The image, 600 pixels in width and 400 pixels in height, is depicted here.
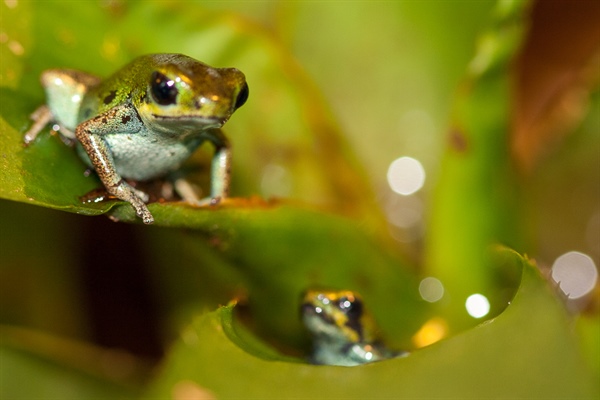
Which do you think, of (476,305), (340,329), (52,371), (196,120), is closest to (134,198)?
(196,120)

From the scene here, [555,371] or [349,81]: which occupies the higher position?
[349,81]

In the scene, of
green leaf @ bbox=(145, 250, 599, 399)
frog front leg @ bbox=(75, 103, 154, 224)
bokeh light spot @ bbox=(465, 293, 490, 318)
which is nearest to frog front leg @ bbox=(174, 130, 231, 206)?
frog front leg @ bbox=(75, 103, 154, 224)

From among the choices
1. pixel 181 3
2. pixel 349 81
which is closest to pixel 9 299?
pixel 181 3

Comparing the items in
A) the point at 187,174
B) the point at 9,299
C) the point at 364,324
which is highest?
the point at 187,174

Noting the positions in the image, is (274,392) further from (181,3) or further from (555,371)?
(181,3)

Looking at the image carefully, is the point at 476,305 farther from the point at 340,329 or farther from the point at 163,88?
the point at 163,88

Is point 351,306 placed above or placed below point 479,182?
below

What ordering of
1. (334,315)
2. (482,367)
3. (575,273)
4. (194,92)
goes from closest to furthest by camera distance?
(482,367), (194,92), (334,315), (575,273)
